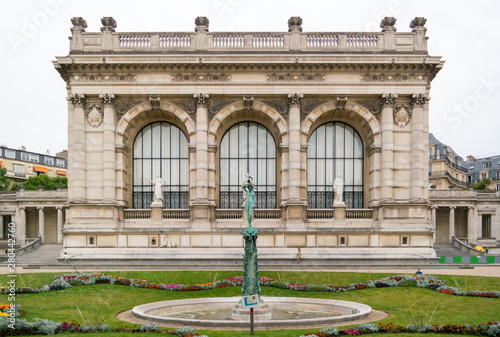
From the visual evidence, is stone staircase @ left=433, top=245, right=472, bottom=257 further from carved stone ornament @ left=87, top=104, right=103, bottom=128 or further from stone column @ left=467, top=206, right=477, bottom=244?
carved stone ornament @ left=87, top=104, right=103, bottom=128

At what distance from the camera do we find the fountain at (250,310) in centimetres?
2036

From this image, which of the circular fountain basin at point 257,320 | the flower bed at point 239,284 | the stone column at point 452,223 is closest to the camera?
the circular fountain basin at point 257,320

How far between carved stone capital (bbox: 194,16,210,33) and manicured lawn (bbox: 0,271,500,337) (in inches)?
894

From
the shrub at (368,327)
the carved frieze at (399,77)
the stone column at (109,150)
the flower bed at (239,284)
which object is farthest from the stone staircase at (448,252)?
the shrub at (368,327)

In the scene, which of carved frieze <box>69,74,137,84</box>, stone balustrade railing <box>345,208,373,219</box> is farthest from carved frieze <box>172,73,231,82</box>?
stone balustrade railing <box>345,208,373,219</box>

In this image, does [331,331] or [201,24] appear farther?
[201,24]

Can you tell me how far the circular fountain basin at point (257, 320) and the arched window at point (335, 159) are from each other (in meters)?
26.2

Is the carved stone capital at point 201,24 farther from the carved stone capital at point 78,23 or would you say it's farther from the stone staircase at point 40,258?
the stone staircase at point 40,258

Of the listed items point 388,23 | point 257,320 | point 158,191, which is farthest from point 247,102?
point 257,320

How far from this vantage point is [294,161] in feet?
155

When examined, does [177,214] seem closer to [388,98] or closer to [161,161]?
[161,161]

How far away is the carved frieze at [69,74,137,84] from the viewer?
47606 millimetres

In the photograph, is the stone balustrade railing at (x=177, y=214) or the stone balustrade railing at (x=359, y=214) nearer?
the stone balustrade railing at (x=177, y=214)

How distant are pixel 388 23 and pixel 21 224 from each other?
51.5 m
